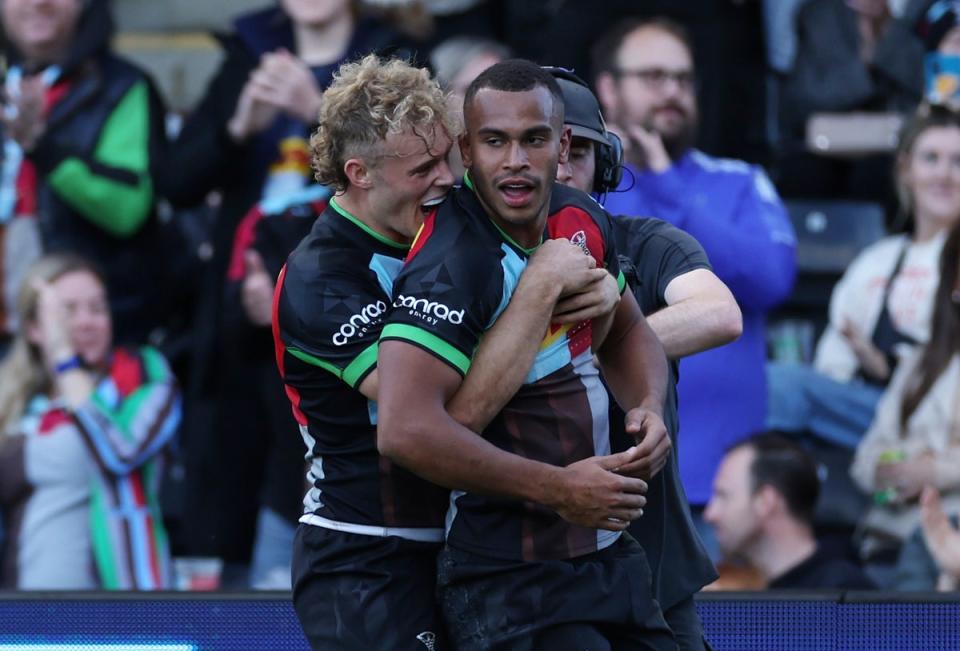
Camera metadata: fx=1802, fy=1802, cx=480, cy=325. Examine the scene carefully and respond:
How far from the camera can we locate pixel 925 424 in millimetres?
5812

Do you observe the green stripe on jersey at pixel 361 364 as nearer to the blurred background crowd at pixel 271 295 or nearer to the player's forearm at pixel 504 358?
the player's forearm at pixel 504 358

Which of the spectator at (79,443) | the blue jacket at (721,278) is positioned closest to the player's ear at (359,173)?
the blue jacket at (721,278)

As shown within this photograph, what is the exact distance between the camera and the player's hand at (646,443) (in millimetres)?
3002

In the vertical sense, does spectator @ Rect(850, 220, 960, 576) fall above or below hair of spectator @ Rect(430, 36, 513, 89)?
below

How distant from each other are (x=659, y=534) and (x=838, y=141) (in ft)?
13.0

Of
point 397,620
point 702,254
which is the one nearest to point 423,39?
point 702,254

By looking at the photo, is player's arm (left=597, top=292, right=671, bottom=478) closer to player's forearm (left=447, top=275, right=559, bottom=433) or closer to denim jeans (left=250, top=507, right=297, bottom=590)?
player's forearm (left=447, top=275, right=559, bottom=433)

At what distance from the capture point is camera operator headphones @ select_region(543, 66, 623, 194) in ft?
12.1

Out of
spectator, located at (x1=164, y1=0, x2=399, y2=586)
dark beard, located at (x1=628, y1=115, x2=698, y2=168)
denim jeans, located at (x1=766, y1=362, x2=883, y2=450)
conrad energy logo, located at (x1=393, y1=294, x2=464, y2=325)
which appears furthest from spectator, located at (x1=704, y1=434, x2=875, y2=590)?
conrad energy logo, located at (x1=393, y1=294, x2=464, y2=325)

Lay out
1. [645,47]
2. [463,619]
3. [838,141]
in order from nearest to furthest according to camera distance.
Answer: [463,619] → [645,47] → [838,141]

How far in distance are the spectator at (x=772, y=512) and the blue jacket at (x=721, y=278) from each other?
0.20 feet

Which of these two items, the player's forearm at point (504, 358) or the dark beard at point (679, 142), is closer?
the player's forearm at point (504, 358)

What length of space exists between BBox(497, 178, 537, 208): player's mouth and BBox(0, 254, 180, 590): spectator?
320cm

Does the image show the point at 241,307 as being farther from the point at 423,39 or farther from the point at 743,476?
the point at 743,476
